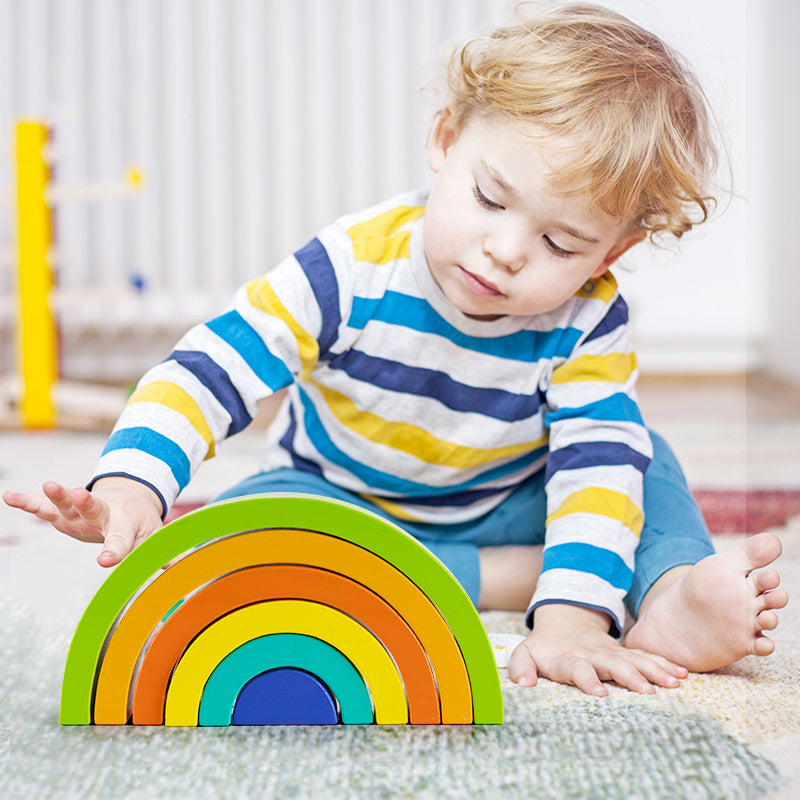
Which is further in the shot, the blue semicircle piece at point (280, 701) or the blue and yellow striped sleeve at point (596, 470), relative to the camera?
the blue and yellow striped sleeve at point (596, 470)

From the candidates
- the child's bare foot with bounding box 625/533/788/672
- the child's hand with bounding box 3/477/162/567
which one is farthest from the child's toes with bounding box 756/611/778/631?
the child's hand with bounding box 3/477/162/567

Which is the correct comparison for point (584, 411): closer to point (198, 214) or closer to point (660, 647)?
point (660, 647)

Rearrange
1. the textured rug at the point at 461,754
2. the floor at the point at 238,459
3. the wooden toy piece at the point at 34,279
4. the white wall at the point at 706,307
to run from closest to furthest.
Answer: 1. the textured rug at the point at 461,754
2. the floor at the point at 238,459
3. the wooden toy piece at the point at 34,279
4. the white wall at the point at 706,307

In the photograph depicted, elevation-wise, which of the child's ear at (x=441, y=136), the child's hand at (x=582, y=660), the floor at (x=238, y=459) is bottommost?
the floor at (x=238, y=459)

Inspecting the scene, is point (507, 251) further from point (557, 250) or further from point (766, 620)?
point (766, 620)

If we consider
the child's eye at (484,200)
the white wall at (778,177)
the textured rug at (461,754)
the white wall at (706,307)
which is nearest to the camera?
the textured rug at (461,754)

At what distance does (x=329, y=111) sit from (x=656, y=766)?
7.36ft

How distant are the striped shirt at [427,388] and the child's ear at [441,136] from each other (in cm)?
5

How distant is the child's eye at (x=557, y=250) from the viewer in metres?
0.64

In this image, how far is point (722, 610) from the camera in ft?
1.84

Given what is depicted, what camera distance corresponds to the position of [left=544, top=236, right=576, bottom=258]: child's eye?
643 mm

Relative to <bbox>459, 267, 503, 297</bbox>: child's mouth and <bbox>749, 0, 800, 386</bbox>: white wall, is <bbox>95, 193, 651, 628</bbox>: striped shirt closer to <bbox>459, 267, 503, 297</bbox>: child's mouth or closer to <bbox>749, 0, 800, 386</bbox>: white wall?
<bbox>459, 267, 503, 297</bbox>: child's mouth

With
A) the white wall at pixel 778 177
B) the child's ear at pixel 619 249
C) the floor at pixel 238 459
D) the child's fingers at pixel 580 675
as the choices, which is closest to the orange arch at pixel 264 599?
the child's fingers at pixel 580 675

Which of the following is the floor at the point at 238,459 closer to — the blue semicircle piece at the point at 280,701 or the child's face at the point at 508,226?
the blue semicircle piece at the point at 280,701
